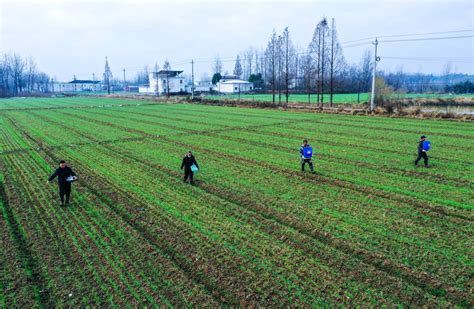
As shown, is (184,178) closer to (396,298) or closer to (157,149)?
(157,149)

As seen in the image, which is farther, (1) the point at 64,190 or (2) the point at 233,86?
(2) the point at 233,86

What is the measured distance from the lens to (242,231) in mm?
10906

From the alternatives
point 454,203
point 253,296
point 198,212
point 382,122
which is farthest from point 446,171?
point 382,122

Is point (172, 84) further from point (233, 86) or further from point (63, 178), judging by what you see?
point (63, 178)

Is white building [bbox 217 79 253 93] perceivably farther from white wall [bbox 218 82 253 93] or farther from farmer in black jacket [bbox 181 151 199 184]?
farmer in black jacket [bbox 181 151 199 184]

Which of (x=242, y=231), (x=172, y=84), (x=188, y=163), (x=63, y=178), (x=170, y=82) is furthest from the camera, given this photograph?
(x=172, y=84)

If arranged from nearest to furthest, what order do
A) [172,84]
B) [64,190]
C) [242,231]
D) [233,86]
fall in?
[242,231], [64,190], [233,86], [172,84]

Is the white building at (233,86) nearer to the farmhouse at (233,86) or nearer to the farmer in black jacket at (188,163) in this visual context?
the farmhouse at (233,86)

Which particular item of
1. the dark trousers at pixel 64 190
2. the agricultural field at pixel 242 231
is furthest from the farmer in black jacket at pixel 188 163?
the dark trousers at pixel 64 190

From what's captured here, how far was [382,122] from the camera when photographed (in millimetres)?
36719

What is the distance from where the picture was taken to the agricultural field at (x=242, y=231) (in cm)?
785

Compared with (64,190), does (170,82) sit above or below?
above

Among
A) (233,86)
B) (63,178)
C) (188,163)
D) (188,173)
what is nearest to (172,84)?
(233,86)

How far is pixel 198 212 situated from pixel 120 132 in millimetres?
22793
